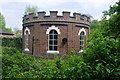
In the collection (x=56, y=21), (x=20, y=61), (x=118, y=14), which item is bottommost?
(x=20, y=61)

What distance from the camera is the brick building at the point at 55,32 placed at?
21.6 m

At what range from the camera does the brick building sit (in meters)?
21.6

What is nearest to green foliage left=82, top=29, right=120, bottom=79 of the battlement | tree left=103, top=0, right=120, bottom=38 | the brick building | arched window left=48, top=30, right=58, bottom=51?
tree left=103, top=0, right=120, bottom=38

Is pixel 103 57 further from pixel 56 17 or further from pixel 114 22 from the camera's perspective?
pixel 56 17

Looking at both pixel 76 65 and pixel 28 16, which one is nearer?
pixel 76 65

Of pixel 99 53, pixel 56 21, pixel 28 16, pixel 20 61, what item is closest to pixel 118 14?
pixel 99 53

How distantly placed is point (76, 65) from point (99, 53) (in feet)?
1.91

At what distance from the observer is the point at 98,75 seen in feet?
16.9

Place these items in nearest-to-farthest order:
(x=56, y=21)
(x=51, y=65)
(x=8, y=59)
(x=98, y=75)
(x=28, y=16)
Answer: (x=98, y=75)
(x=51, y=65)
(x=8, y=59)
(x=56, y=21)
(x=28, y=16)

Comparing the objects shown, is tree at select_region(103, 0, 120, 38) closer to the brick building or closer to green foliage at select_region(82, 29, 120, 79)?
green foliage at select_region(82, 29, 120, 79)

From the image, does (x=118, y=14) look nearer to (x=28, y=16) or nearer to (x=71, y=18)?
(x=71, y=18)

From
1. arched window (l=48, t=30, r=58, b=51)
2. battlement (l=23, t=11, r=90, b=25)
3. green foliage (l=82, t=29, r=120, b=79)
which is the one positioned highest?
battlement (l=23, t=11, r=90, b=25)

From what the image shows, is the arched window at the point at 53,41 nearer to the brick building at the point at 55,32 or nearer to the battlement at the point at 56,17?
the brick building at the point at 55,32

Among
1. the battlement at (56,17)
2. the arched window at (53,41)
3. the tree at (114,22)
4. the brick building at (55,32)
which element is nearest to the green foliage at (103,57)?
the tree at (114,22)
